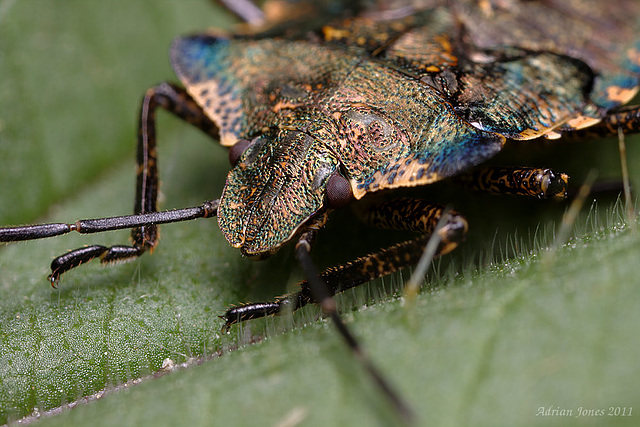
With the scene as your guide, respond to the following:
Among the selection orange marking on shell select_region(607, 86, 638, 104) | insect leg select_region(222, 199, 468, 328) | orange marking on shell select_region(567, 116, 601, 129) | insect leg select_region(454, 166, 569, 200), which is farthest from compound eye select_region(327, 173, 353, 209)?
orange marking on shell select_region(607, 86, 638, 104)

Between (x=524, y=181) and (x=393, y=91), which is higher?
(x=393, y=91)

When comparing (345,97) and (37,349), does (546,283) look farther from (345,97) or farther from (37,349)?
(37,349)

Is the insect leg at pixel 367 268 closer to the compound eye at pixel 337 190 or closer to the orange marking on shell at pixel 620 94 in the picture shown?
the compound eye at pixel 337 190

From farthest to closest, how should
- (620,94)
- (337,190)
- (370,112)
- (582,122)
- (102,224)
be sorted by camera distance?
(620,94) → (582,122) → (370,112) → (337,190) → (102,224)

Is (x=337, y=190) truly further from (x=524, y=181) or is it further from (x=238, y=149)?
(x=524, y=181)

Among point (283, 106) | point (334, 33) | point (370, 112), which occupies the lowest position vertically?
point (370, 112)

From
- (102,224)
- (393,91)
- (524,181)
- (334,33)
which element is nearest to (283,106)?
(393,91)

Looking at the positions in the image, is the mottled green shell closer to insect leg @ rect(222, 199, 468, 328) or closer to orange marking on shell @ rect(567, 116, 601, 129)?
orange marking on shell @ rect(567, 116, 601, 129)
